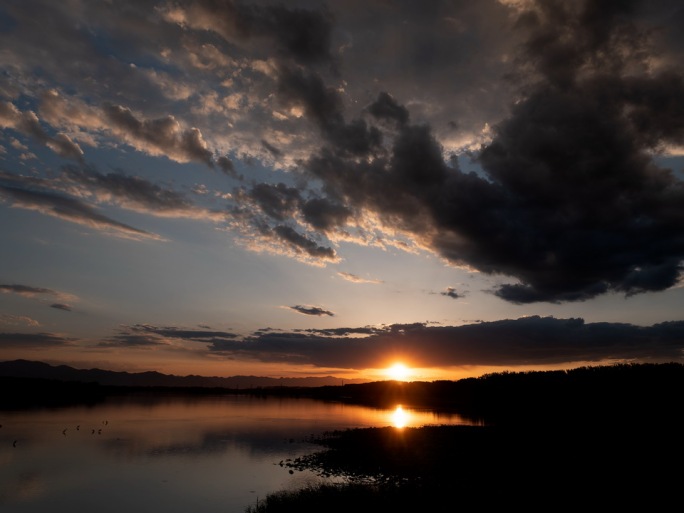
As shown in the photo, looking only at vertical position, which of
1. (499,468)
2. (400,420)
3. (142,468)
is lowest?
(400,420)

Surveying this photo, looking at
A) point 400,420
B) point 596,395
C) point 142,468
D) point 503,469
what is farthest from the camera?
point 596,395

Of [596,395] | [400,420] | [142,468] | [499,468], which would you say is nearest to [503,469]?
[499,468]

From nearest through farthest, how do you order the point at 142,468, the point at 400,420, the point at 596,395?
the point at 142,468 < the point at 400,420 < the point at 596,395

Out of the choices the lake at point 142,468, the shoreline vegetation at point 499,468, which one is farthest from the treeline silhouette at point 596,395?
the lake at point 142,468

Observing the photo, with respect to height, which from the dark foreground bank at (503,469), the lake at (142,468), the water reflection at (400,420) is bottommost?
the water reflection at (400,420)

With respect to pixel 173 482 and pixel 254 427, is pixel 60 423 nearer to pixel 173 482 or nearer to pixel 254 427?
pixel 254 427

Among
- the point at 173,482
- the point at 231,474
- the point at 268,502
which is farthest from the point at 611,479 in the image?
the point at 173,482

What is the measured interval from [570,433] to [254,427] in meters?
61.9

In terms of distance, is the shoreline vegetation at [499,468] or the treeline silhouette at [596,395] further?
the treeline silhouette at [596,395]

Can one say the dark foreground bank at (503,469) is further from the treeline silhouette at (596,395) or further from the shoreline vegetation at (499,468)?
the treeline silhouette at (596,395)

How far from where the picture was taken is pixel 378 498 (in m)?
29.1

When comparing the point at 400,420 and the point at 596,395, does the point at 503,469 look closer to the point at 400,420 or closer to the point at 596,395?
the point at 400,420

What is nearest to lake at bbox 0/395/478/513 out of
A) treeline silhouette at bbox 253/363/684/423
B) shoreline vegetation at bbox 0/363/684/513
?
shoreline vegetation at bbox 0/363/684/513

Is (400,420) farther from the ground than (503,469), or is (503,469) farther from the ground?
(503,469)
